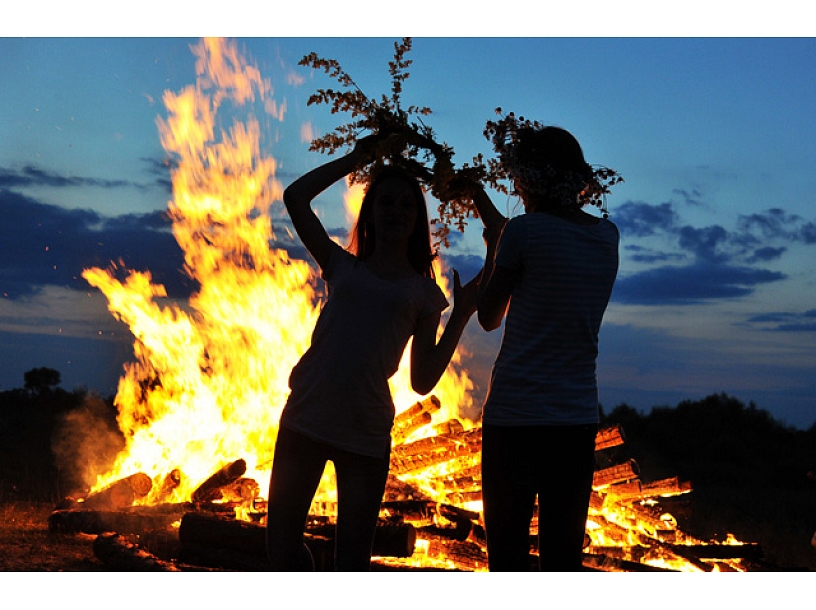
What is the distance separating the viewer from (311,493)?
11.5ft

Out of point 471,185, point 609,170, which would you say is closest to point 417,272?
point 471,185

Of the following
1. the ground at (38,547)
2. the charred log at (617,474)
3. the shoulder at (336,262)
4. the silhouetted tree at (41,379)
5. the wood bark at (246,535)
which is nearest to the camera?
the shoulder at (336,262)

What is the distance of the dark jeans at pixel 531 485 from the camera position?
3.24 metres

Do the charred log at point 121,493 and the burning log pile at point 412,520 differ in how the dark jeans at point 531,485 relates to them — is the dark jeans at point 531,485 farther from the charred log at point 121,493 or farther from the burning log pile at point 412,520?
the charred log at point 121,493

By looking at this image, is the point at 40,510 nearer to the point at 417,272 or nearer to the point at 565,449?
the point at 417,272

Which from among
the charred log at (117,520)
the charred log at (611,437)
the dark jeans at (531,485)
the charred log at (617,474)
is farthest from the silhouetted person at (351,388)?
the charred log at (617,474)

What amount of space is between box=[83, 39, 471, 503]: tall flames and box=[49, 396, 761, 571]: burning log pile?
0.46 meters

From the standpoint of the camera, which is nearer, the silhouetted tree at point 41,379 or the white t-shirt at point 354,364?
the white t-shirt at point 354,364

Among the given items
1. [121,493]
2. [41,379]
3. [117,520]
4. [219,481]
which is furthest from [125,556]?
[41,379]

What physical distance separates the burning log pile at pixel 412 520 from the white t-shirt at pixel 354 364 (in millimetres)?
2855

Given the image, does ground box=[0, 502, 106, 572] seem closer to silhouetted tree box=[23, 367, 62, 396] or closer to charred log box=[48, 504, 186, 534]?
charred log box=[48, 504, 186, 534]

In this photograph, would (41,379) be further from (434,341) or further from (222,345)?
(434,341)

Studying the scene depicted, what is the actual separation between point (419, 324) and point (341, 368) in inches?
16.0

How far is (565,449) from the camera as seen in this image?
10.7 feet
